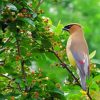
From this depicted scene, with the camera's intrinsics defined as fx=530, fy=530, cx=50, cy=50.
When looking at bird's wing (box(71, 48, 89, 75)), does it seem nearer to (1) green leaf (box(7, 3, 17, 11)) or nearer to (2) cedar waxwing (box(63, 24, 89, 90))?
(2) cedar waxwing (box(63, 24, 89, 90))

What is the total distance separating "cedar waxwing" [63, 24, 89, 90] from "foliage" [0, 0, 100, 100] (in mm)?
173

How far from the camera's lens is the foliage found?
2.71 metres

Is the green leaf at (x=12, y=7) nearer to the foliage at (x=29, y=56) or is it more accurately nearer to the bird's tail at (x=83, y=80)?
the foliage at (x=29, y=56)

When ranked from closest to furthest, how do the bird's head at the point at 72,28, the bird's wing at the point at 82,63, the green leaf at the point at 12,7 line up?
1. the green leaf at the point at 12,7
2. the bird's wing at the point at 82,63
3. the bird's head at the point at 72,28

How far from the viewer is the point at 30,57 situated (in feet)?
9.51

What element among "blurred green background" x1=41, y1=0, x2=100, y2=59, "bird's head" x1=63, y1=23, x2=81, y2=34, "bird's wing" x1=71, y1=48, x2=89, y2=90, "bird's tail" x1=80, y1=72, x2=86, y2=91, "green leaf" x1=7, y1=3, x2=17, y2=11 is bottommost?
"bird's tail" x1=80, y1=72, x2=86, y2=91

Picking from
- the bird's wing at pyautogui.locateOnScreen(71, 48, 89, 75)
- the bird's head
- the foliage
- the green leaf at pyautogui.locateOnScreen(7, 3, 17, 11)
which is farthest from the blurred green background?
the green leaf at pyautogui.locateOnScreen(7, 3, 17, 11)

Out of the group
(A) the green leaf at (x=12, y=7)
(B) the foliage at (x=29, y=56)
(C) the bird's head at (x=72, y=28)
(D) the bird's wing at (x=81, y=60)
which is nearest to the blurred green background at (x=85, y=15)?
(C) the bird's head at (x=72, y=28)

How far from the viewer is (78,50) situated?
151 inches

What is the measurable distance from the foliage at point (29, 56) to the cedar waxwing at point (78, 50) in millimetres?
173

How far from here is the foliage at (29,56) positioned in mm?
2711

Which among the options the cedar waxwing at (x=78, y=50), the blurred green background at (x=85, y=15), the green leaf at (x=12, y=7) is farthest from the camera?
the blurred green background at (x=85, y=15)

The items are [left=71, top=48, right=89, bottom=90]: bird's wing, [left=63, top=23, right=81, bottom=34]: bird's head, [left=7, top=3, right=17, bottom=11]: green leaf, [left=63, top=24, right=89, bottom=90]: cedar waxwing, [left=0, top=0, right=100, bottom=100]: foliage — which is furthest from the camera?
[left=63, top=23, right=81, bottom=34]: bird's head

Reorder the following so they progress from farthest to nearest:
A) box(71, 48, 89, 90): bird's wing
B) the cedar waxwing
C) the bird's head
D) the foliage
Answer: the bird's head, the cedar waxwing, box(71, 48, 89, 90): bird's wing, the foliage
